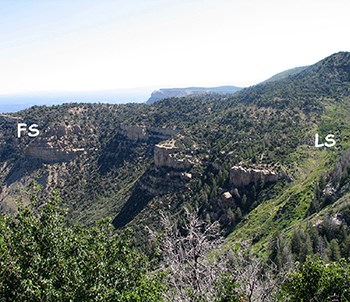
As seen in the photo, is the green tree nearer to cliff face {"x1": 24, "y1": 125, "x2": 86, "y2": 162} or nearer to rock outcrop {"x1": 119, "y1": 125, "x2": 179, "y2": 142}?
rock outcrop {"x1": 119, "y1": 125, "x2": 179, "y2": 142}

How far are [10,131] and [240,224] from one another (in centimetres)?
10786

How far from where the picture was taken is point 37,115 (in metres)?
152

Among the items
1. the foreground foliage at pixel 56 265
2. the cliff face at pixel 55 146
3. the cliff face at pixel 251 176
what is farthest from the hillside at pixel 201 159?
the foreground foliage at pixel 56 265

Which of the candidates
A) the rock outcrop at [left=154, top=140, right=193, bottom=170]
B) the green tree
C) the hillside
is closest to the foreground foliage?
the green tree

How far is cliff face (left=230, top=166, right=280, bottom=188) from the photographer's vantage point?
3029 inches

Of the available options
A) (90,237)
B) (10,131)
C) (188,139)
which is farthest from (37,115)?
(90,237)

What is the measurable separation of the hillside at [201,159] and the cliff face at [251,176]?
21 centimetres

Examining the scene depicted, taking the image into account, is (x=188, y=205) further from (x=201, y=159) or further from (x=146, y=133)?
(x=146, y=133)

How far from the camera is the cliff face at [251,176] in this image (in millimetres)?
76938

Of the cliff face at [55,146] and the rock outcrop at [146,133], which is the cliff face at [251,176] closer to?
the rock outcrop at [146,133]

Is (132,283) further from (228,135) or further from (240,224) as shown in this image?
(228,135)

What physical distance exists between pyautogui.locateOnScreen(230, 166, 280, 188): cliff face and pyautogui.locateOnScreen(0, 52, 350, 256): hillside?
0.21 meters

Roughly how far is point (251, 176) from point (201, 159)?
62.3 feet

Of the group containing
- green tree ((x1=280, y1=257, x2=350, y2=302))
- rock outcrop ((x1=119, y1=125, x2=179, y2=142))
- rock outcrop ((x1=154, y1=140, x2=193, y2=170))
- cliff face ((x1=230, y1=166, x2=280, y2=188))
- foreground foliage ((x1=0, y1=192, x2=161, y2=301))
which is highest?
foreground foliage ((x1=0, y1=192, x2=161, y2=301))
